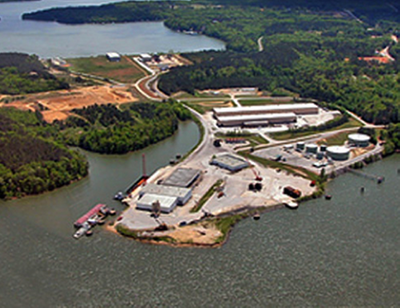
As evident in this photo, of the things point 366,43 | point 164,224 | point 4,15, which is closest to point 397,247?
point 164,224

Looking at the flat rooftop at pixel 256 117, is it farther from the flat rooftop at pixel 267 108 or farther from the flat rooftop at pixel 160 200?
the flat rooftop at pixel 160 200

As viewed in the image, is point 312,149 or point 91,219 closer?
point 91,219

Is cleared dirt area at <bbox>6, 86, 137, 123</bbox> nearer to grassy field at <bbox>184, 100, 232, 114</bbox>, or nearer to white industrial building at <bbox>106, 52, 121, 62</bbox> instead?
grassy field at <bbox>184, 100, 232, 114</bbox>

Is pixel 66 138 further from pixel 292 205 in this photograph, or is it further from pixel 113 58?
pixel 113 58

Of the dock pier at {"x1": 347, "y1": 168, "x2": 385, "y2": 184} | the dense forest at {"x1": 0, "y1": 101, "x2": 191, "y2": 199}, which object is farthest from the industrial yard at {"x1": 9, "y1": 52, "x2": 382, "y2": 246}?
the dense forest at {"x1": 0, "y1": 101, "x2": 191, "y2": 199}

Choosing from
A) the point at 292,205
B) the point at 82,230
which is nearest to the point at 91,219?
the point at 82,230

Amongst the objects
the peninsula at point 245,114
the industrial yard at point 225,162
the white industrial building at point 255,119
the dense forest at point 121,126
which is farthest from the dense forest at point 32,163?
the white industrial building at point 255,119
